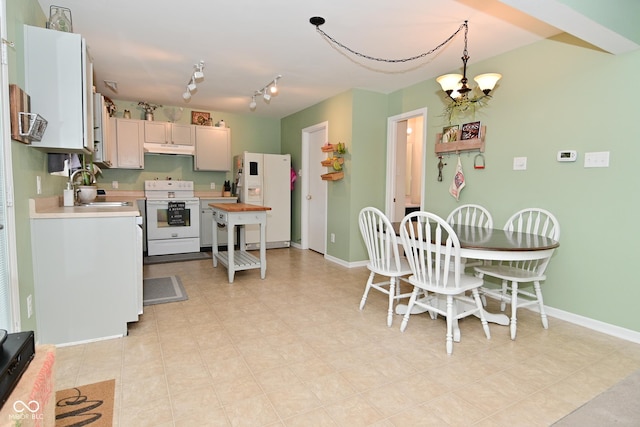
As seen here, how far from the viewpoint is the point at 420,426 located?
5.29 ft

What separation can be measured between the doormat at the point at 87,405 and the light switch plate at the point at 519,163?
11.5ft

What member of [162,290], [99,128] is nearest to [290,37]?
[99,128]

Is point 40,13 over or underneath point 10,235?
over

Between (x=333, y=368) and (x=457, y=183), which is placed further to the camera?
(x=457, y=183)

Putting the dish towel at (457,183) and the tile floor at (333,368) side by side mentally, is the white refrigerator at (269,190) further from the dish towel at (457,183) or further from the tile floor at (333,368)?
the dish towel at (457,183)

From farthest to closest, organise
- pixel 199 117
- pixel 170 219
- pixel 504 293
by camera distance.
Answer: pixel 199 117
pixel 170 219
pixel 504 293

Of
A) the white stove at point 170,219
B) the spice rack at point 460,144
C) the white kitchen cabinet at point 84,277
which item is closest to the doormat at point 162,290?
the white kitchen cabinet at point 84,277

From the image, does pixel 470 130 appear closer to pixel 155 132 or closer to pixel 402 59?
pixel 402 59

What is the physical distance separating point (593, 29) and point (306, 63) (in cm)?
242

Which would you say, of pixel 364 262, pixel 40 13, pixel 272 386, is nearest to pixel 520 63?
pixel 364 262

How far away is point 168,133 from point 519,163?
4.88 metres

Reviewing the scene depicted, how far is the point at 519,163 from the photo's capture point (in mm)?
3178

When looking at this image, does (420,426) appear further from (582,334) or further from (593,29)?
(593,29)

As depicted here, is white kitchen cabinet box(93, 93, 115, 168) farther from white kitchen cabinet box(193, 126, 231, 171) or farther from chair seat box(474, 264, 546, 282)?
chair seat box(474, 264, 546, 282)
